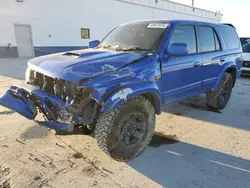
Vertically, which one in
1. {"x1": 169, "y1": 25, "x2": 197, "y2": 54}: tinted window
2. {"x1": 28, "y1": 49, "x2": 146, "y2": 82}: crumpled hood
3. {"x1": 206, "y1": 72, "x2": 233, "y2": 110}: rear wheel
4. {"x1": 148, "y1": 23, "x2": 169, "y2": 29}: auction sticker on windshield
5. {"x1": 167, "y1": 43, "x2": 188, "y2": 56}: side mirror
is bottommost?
{"x1": 206, "y1": 72, "x2": 233, "y2": 110}: rear wheel

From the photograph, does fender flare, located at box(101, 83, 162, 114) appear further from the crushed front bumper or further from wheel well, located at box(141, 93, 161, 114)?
the crushed front bumper

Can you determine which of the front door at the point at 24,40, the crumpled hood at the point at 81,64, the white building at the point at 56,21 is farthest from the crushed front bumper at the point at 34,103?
the front door at the point at 24,40

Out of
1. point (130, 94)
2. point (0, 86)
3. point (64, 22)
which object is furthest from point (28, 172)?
point (64, 22)

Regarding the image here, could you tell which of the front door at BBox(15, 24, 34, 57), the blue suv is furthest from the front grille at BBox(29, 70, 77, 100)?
the front door at BBox(15, 24, 34, 57)

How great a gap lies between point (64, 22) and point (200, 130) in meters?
15.3

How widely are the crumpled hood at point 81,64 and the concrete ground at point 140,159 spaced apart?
3.77 feet

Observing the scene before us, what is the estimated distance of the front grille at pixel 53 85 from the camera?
99.5 inches

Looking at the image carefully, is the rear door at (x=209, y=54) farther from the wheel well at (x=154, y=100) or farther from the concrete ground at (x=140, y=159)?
the wheel well at (x=154, y=100)

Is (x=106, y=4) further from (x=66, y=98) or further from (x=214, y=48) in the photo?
(x=66, y=98)

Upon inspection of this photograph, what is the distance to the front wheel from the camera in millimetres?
2623

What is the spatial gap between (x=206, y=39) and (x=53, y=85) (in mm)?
3014

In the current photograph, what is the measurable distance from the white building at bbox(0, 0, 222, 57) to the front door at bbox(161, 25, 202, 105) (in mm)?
13608

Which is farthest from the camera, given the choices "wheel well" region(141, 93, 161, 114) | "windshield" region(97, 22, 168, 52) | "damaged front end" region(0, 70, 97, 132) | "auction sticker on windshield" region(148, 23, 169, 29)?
"auction sticker on windshield" region(148, 23, 169, 29)

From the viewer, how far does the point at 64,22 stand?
661 inches
